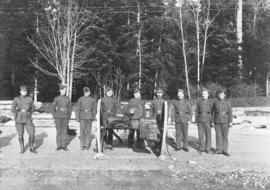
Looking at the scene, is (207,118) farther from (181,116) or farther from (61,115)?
(61,115)

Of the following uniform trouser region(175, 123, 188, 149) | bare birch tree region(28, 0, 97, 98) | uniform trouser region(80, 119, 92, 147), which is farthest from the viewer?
bare birch tree region(28, 0, 97, 98)

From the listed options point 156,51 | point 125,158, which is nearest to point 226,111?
point 125,158

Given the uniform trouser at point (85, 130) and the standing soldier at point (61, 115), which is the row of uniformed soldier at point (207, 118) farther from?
the standing soldier at point (61, 115)

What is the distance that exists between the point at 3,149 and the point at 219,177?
19.6ft

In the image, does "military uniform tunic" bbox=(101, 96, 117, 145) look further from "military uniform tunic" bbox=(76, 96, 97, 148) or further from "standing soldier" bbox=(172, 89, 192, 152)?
"standing soldier" bbox=(172, 89, 192, 152)

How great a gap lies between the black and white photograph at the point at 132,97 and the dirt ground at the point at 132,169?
0.09 feet

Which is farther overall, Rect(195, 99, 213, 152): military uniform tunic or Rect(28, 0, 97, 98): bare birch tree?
Rect(28, 0, 97, 98): bare birch tree

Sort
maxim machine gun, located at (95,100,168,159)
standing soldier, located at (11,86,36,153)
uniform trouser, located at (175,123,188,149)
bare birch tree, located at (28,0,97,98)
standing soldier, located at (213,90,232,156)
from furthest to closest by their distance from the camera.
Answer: bare birch tree, located at (28,0,97,98), uniform trouser, located at (175,123,188,149), standing soldier, located at (213,90,232,156), standing soldier, located at (11,86,36,153), maxim machine gun, located at (95,100,168,159)

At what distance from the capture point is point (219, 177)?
762cm

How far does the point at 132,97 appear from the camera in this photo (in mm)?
33000

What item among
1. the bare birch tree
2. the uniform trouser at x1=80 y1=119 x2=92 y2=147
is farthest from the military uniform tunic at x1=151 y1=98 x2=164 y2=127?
the bare birch tree

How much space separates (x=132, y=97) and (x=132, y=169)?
24940 millimetres

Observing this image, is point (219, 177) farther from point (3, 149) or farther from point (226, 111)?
point (3, 149)

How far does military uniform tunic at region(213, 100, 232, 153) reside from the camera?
1027cm
